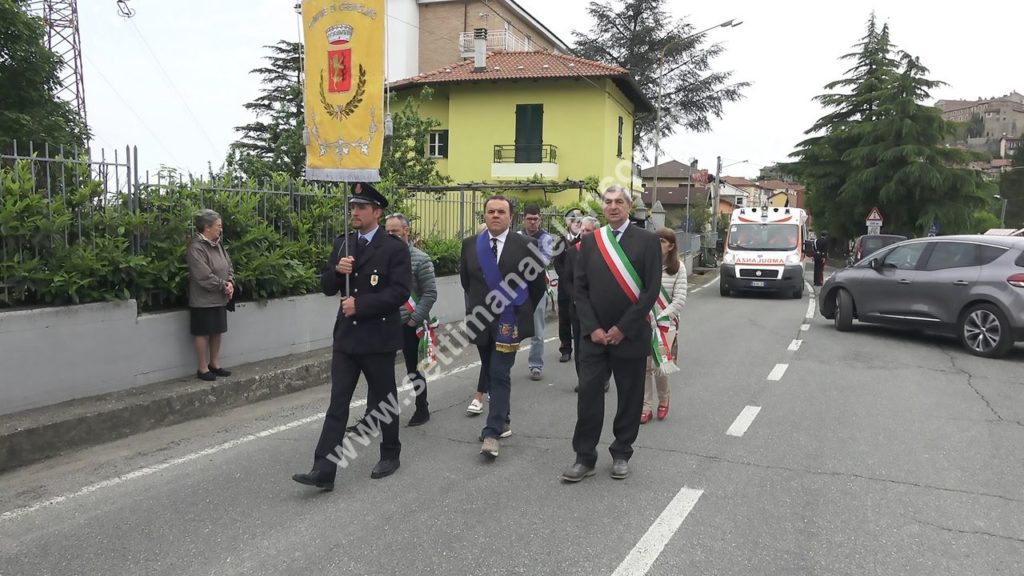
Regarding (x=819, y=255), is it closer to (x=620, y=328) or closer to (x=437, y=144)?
(x=437, y=144)

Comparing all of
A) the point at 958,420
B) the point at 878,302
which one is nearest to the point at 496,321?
the point at 958,420

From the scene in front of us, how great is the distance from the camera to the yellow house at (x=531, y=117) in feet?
92.7

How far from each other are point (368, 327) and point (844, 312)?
9592 millimetres

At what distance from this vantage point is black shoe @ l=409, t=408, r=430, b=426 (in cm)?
602

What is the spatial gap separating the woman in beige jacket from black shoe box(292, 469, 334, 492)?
9.31 ft

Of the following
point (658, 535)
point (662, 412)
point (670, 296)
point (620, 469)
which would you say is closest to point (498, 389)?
point (620, 469)

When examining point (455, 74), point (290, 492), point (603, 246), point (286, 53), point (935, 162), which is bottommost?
point (290, 492)

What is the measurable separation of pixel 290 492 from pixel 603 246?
2.51 metres

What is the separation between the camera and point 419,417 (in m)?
6.07

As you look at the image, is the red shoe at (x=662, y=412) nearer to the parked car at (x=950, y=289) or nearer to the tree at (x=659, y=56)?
the parked car at (x=950, y=289)

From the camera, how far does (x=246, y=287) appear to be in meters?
7.57

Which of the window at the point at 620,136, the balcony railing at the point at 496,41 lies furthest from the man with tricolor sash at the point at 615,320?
the balcony railing at the point at 496,41

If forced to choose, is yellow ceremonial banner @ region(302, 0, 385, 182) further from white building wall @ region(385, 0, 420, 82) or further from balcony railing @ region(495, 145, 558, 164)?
white building wall @ region(385, 0, 420, 82)

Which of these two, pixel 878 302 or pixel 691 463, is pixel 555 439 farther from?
pixel 878 302
